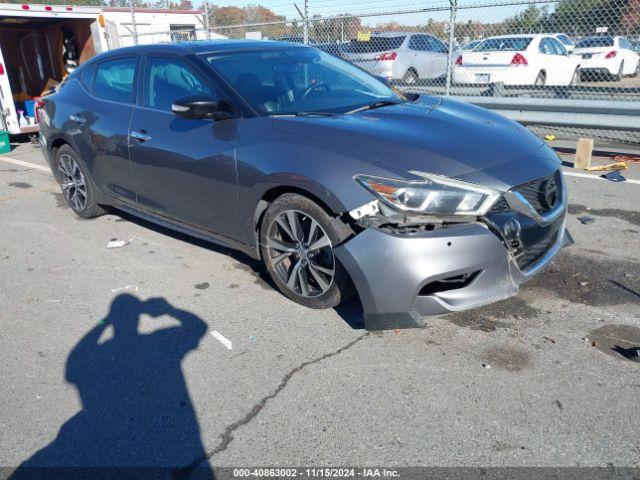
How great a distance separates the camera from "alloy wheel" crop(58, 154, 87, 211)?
5.41m

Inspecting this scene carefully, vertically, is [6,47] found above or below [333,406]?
above

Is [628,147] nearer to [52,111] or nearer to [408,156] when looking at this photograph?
[408,156]

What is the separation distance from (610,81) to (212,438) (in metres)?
17.4

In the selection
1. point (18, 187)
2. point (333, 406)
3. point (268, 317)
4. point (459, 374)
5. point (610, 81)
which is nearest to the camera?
point (333, 406)

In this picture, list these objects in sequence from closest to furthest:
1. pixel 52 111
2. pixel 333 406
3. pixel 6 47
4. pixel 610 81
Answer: pixel 333 406 < pixel 52 111 < pixel 6 47 < pixel 610 81

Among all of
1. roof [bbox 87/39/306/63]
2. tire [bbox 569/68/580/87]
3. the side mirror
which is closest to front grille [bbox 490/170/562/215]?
the side mirror

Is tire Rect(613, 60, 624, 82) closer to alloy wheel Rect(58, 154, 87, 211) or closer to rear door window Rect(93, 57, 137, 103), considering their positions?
rear door window Rect(93, 57, 137, 103)

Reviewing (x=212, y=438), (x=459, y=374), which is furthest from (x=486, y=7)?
(x=212, y=438)

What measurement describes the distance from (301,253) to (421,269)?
2.97ft

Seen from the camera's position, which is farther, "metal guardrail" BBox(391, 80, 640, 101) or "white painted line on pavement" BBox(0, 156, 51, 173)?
"metal guardrail" BBox(391, 80, 640, 101)

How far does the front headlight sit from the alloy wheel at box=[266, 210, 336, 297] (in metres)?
0.54

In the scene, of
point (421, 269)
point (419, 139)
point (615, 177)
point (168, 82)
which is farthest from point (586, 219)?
point (168, 82)

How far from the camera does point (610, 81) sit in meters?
16.1

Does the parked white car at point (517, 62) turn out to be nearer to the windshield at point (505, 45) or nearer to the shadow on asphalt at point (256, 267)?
the windshield at point (505, 45)
